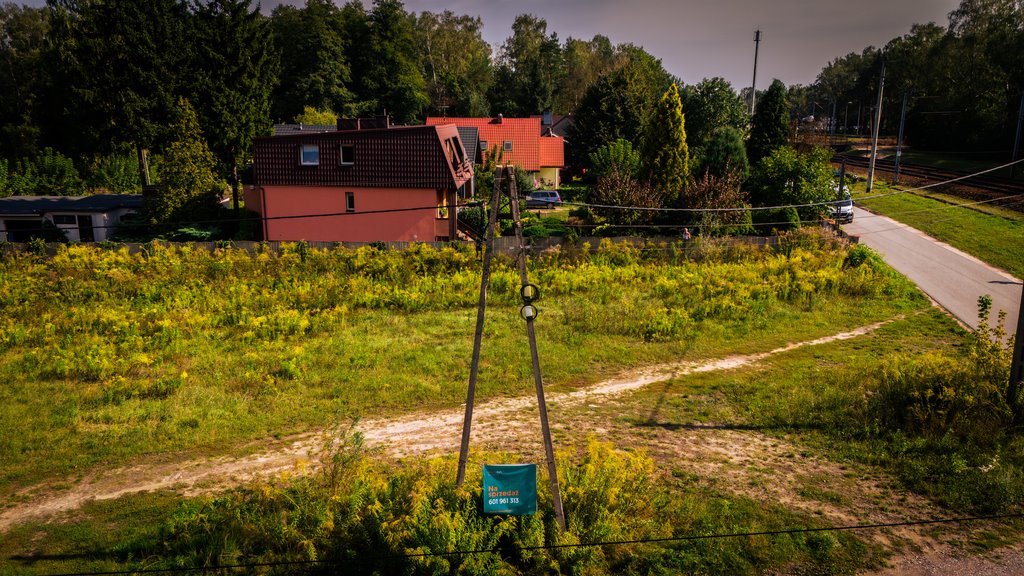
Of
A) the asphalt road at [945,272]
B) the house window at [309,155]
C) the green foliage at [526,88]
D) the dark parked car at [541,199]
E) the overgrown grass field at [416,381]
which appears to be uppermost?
the green foliage at [526,88]

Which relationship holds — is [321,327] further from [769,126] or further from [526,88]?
[526,88]

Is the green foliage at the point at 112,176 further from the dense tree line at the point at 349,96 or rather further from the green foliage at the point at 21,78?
the green foliage at the point at 21,78

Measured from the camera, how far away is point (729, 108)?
45.2 metres

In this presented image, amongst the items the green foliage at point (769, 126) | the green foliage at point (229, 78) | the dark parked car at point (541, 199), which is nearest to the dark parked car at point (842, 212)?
the green foliage at point (769, 126)

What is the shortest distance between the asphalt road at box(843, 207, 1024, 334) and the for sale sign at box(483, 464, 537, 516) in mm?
16564

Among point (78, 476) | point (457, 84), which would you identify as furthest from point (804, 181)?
point (457, 84)

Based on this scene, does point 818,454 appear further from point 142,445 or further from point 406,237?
point 406,237

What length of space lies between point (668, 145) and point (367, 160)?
48.8 feet

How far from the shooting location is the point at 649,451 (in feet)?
37.5

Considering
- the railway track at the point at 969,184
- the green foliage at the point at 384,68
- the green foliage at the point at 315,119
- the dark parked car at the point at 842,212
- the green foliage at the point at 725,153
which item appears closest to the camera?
the dark parked car at the point at 842,212

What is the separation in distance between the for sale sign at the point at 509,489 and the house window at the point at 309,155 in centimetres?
2416

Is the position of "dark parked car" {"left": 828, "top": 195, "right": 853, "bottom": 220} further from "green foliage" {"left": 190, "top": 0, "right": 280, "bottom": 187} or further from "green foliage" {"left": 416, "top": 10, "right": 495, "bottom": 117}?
"green foliage" {"left": 416, "top": 10, "right": 495, "bottom": 117}

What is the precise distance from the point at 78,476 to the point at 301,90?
2109 inches

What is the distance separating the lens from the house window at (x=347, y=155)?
28.9 meters
